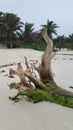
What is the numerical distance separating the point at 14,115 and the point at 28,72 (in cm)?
173

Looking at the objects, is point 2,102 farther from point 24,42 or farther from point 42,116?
point 24,42

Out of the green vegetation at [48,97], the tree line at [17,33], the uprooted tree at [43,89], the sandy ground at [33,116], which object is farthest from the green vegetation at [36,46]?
the sandy ground at [33,116]

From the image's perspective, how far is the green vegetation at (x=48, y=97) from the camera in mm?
7508

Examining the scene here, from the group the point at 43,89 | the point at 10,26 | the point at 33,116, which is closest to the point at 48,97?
the point at 43,89

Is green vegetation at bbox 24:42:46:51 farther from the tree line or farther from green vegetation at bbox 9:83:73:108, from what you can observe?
green vegetation at bbox 9:83:73:108

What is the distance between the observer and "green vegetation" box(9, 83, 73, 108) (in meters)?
7.51

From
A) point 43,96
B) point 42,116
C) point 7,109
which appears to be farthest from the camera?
point 43,96

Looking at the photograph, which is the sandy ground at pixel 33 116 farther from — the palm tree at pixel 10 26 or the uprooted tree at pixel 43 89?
the palm tree at pixel 10 26

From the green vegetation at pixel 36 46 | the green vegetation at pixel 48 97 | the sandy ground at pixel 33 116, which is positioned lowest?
the green vegetation at pixel 36 46

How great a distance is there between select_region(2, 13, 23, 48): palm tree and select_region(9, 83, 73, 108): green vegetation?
38687 mm

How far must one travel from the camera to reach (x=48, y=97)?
7664 mm

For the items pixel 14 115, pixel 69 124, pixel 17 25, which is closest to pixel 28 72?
pixel 14 115

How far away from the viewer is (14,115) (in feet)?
21.9

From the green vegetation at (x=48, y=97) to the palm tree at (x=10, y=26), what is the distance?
3869 cm
